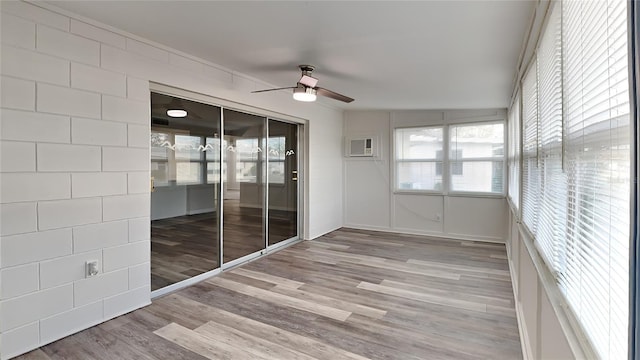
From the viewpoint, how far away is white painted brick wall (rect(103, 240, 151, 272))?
107 inches

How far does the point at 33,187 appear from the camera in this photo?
2.28 metres

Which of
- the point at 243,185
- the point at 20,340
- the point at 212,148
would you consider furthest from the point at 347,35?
the point at 20,340

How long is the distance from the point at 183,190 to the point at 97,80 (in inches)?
52.8

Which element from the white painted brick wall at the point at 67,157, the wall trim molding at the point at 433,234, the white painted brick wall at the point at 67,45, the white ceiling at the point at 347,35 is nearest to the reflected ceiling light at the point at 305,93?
the white ceiling at the point at 347,35

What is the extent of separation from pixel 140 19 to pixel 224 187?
2.00 metres

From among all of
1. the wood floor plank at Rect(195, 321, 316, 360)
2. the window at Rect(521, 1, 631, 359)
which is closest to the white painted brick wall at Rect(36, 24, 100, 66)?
the wood floor plank at Rect(195, 321, 316, 360)

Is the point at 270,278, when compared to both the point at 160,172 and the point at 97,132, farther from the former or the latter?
the point at 97,132

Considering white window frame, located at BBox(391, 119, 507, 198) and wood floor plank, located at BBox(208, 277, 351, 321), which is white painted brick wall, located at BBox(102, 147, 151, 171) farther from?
white window frame, located at BBox(391, 119, 507, 198)

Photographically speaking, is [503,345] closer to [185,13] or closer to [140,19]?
[185,13]

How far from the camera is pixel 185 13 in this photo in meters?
2.42

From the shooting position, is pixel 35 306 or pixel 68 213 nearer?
pixel 35 306

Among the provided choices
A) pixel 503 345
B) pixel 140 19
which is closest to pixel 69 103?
pixel 140 19

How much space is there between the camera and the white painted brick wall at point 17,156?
2.14 meters

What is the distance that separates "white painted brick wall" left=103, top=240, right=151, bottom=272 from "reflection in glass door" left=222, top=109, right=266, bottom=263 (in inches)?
43.9
